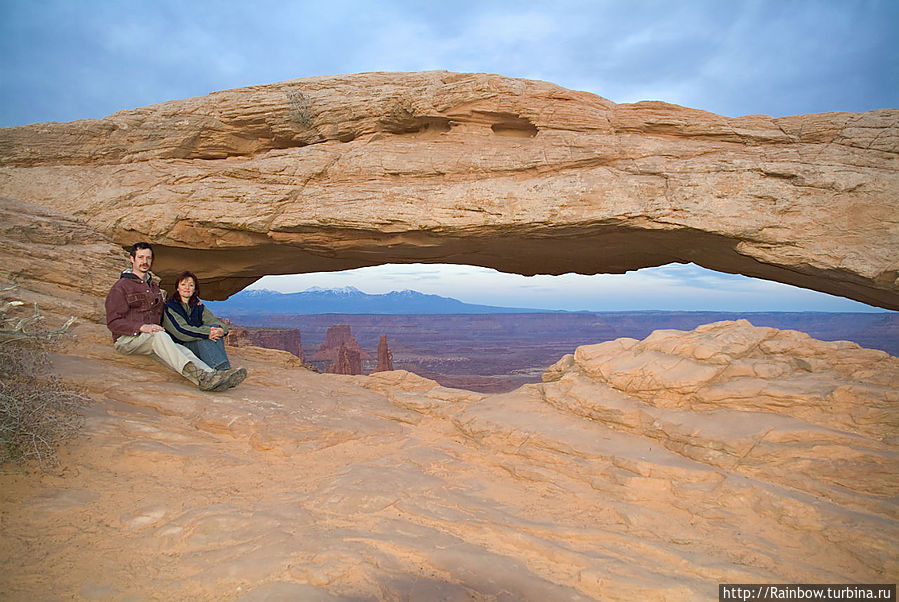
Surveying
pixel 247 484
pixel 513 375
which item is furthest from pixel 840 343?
pixel 513 375

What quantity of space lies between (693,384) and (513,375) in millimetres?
38970

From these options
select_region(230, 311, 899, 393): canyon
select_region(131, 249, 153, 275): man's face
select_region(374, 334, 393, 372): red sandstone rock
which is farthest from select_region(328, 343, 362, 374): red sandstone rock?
select_region(131, 249, 153, 275): man's face

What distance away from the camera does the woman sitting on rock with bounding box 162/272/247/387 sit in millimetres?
7363

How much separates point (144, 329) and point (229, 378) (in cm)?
130

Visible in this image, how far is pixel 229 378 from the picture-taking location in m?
7.21

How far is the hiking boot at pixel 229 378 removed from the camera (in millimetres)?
7113

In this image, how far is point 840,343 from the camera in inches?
304

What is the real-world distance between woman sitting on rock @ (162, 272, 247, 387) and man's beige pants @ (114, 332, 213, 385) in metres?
0.34

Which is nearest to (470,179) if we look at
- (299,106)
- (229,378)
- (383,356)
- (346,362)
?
(299,106)

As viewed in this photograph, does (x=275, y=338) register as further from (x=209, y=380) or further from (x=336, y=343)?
(x=209, y=380)

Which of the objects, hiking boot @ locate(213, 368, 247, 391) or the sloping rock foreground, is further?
hiking boot @ locate(213, 368, 247, 391)

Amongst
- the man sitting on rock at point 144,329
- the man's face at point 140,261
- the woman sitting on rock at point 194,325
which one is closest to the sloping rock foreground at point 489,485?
the man sitting on rock at point 144,329

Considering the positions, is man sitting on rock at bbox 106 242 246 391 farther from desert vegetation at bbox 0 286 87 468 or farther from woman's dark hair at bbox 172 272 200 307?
desert vegetation at bbox 0 286 87 468

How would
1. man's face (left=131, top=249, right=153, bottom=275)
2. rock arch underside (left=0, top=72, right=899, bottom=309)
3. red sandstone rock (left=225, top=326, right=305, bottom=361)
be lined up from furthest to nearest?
red sandstone rock (left=225, top=326, right=305, bottom=361) < rock arch underside (left=0, top=72, right=899, bottom=309) < man's face (left=131, top=249, right=153, bottom=275)
